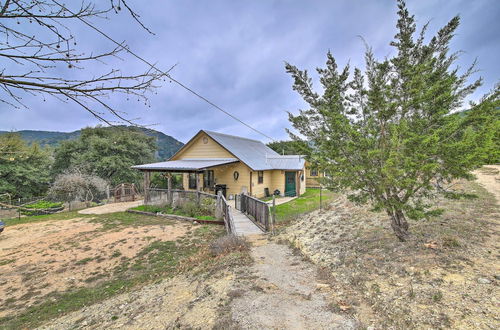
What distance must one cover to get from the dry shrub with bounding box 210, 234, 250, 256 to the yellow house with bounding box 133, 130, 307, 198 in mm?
8503

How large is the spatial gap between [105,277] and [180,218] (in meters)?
5.82

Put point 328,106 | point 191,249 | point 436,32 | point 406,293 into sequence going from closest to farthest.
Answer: point 406,293
point 436,32
point 328,106
point 191,249

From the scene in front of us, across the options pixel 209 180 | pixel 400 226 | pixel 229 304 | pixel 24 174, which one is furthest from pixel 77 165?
pixel 400 226

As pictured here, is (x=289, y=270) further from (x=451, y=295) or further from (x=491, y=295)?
(x=491, y=295)

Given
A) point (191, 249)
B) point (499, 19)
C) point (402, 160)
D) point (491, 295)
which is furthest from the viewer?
point (191, 249)

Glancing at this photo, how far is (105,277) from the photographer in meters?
5.76

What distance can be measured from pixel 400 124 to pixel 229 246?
5161mm

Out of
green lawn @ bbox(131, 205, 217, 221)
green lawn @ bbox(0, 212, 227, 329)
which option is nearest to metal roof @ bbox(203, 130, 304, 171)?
green lawn @ bbox(131, 205, 217, 221)

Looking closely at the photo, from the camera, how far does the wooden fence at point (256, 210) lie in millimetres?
8375

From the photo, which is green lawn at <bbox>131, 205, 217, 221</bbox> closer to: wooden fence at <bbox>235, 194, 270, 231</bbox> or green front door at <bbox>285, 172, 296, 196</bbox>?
wooden fence at <bbox>235, 194, 270, 231</bbox>

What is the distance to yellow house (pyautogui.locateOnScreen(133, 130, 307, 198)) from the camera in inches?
639

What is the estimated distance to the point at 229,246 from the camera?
639 centimetres

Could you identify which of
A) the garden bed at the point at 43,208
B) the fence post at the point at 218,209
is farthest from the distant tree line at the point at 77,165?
the fence post at the point at 218,209

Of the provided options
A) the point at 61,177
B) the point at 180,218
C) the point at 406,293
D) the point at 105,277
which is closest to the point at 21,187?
the point at 61,177
